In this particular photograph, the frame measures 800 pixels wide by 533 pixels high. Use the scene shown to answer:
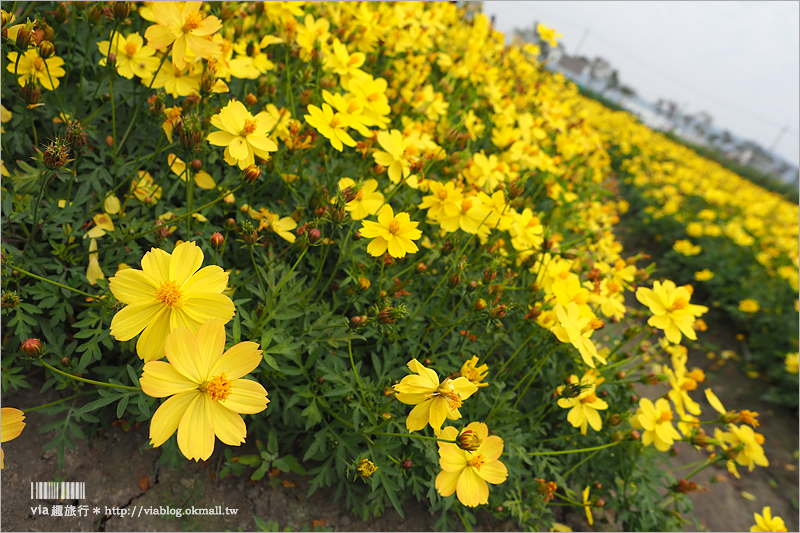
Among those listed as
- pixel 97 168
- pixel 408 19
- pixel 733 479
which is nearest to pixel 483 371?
pixel 97 168

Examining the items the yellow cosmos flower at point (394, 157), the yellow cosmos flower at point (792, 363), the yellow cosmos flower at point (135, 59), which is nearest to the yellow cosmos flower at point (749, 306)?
the yellow cosmos flower at point (792, 363)

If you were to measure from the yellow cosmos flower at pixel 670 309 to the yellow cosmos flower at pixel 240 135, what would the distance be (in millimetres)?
1382

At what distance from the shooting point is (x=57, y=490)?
1190mm

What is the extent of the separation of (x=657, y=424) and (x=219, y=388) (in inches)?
64.9

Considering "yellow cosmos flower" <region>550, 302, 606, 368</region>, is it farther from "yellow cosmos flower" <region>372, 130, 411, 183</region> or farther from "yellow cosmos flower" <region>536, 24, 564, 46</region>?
"yellow cosmos flower" <region>536, 24, 564, 46</region>

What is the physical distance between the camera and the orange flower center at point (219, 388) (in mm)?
732

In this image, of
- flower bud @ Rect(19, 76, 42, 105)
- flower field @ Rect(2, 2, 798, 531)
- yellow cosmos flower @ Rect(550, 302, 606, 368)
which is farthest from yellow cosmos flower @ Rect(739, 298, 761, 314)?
flower bud @ Rect(19, 76, 42, 105)

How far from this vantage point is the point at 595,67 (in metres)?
27.7

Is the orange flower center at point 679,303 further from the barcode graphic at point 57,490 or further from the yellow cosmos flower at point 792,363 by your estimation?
the yellow cosmos flower at point 792,363

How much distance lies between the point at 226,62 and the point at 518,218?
114 cm

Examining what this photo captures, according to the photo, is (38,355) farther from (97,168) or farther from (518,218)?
(518,218)

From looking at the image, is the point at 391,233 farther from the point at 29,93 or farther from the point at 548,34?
the point at 548,34

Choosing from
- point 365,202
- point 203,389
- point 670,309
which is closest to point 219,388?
point 203,389

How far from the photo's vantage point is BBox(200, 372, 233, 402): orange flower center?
2.40 ft
